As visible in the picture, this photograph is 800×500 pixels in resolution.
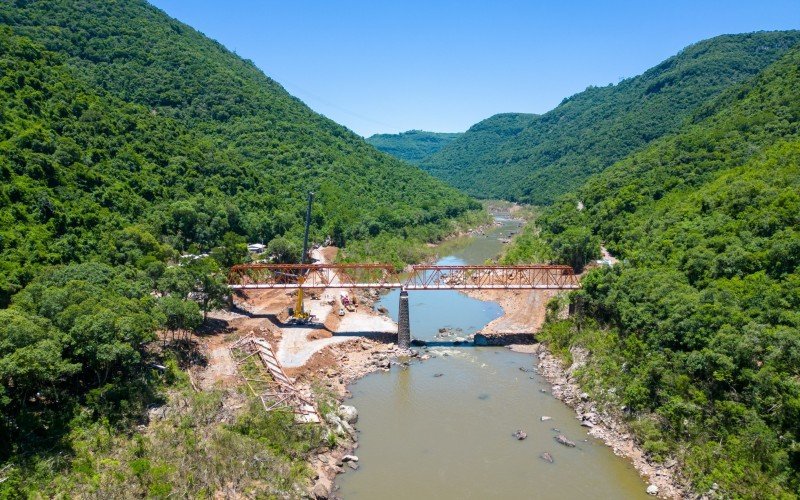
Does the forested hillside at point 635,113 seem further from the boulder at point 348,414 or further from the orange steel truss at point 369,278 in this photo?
the boulder at point 348,414

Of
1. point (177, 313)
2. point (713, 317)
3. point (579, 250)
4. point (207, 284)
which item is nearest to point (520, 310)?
point (579, 250)

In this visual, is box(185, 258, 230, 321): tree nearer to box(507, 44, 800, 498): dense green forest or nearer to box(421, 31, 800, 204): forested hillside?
box(507, 44, 800, 498): dense green forest

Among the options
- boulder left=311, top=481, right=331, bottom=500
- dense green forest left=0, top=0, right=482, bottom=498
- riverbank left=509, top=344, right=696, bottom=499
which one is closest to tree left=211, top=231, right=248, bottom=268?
dense green forest left=0, top=0, right=482, bottom=498

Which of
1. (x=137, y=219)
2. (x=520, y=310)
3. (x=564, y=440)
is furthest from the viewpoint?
(x=520, y=310)

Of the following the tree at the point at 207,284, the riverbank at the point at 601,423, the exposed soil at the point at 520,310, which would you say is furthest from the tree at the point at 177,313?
the exposed soil at the point at 520,310

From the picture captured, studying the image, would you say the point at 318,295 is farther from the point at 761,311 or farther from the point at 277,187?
the point at 761,311

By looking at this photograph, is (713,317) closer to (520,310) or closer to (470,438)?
(470,438)
